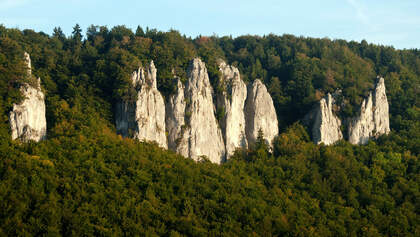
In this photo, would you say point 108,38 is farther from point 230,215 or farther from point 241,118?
point 230,215

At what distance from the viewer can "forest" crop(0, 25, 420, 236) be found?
44719 mm

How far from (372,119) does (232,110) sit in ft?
69.2

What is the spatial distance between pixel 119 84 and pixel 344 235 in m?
29.4

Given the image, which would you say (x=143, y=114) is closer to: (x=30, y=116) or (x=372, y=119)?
(x=30, y=116)

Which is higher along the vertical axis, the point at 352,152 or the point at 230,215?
the point at 352,152

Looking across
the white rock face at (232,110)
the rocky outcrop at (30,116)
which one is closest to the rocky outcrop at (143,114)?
the white rock face at (232,110)

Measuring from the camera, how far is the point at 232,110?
6425cm

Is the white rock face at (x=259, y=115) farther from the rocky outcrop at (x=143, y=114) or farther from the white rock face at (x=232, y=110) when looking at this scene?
the rocky outcrop at (x=143, y=114)

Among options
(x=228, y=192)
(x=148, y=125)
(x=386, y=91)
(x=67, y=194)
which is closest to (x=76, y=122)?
(x=148, y=125)

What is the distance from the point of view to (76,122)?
177ft

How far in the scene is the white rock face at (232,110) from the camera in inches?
2480

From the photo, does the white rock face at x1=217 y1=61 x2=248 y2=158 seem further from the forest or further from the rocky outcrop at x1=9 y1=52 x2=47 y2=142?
the rocky outcrop at x1=9 y1=52 x2=47 y2=142

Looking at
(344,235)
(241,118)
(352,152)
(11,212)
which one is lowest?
(344,235)

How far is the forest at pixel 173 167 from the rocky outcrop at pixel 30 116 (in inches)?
32.3
